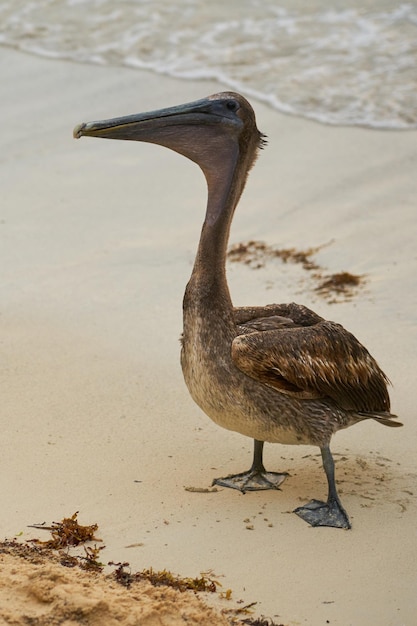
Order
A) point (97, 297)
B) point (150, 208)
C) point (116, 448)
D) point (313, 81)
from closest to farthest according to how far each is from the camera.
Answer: point (116, 448), point (97, 297), point (150, 208), point (313, 81)

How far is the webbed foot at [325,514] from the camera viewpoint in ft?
13.5

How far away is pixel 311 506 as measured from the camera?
423 centimetres

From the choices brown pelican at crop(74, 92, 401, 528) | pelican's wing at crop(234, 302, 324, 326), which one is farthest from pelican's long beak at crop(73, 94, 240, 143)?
pelican's wing at crop(234, 302, 324, 326)

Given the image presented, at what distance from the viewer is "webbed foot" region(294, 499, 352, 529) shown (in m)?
4.10

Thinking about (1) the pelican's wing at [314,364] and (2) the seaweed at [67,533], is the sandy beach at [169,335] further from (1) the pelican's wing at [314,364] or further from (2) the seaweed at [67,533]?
(1) the pelican's wing at [314,364]

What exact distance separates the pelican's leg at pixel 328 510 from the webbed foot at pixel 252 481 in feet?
0.77

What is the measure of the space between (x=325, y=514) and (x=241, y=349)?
2.34 feet

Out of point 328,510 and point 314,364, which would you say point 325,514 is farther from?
point 314,364

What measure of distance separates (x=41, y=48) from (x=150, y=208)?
13.0 feet

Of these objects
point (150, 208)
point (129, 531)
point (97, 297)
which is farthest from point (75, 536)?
point (150, 208)

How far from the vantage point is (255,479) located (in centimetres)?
446

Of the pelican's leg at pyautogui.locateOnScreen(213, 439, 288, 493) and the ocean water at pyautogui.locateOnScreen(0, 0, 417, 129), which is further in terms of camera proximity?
the ocean water at pyautogui.locateOnScreen(0, 0, 417, 129)

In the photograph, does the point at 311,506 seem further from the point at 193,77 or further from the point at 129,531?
the point at 193,77

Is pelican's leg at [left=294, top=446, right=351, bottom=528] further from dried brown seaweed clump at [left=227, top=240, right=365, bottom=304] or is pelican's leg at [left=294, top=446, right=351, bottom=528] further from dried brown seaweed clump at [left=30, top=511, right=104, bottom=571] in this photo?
dried brown seaweed clump at [left=227, top=240, right=365, bottom=304]
